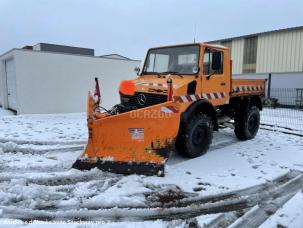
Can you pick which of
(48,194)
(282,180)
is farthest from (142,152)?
(282,180)

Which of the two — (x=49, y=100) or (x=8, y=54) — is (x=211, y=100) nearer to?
(x=49, y=100)

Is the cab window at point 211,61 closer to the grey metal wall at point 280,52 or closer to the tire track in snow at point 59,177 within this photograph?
the tire track in snow at point 59,177

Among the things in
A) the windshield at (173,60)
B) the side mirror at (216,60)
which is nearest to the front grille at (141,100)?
the windshield at (173,60)

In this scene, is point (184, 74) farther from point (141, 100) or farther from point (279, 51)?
point (279, 51)

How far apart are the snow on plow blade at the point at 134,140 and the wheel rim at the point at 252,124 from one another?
4.10 meters

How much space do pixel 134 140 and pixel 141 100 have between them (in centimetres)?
123

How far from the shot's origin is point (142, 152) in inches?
Result: 194

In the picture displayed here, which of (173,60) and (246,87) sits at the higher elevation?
(173,60)

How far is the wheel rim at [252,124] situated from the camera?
827 cm

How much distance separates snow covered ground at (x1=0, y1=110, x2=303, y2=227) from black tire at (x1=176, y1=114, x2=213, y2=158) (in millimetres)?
184

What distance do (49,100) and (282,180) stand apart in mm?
11311

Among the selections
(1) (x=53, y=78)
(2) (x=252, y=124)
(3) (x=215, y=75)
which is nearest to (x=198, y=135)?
(3) (x=215, y=75)

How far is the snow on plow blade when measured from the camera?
15.9 feet

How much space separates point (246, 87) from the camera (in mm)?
7926
